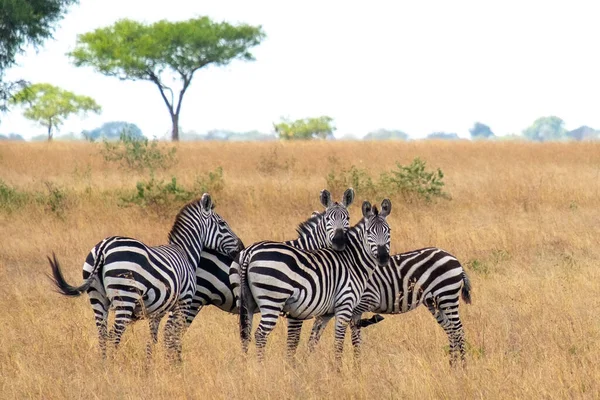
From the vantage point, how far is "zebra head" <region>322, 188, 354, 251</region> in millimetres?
7398

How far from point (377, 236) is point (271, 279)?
3.70 ft

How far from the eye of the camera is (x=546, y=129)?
176375 millimetres

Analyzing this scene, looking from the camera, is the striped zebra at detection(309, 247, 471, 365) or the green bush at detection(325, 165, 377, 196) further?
the green bush at detection(325, 165, 377, 196)

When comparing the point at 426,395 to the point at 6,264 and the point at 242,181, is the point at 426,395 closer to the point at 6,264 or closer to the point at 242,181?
the point at 6,264

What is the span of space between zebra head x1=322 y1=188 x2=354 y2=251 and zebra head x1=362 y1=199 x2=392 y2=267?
0.74 feet

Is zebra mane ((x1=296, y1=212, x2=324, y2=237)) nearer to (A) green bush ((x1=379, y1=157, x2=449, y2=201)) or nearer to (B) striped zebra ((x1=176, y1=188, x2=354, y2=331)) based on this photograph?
(B) striped zebra ((x1=176, y1=188, x2=354, y2=331))

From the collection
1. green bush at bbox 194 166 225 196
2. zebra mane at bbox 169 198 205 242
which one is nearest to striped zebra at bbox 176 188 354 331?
zebra mane at bbox 169 198 205 242

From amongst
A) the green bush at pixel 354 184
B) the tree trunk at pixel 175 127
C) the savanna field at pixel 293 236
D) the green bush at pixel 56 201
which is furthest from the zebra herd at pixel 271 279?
the tree trunk at pixel 175 127

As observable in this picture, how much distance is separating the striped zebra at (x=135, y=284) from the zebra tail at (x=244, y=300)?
0.57 m

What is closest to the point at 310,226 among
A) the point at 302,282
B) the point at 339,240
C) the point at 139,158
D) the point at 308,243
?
the point at 308,243

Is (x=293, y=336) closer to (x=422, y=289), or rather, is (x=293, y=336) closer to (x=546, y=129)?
(x=422, y=289)

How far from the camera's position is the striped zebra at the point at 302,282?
6598mm

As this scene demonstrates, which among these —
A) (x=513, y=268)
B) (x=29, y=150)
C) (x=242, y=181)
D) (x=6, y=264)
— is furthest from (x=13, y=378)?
(x=29, y=150)

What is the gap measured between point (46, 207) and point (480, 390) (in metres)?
11.4
